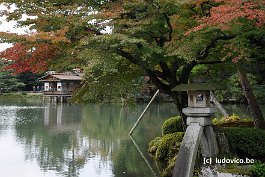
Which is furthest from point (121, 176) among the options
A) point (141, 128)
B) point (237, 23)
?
→ point (141, 128)

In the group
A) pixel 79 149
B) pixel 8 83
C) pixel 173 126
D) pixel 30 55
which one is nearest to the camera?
pixel 30 55

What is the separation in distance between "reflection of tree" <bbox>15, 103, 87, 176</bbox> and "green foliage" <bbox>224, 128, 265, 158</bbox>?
3.88 meters

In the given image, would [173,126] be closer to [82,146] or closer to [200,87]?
[82,146]

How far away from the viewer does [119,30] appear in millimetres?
6695

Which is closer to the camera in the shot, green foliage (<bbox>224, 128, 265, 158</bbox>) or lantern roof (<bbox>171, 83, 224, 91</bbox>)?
lantern roof (<bbox>171, 83, 224, 91</bbox>)

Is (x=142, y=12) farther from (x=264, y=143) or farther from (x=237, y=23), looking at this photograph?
(x=264, y=143)

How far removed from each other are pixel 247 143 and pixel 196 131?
2.11 metres

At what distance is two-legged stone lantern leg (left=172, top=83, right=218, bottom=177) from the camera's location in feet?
20.4

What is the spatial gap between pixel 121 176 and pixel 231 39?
4175mm

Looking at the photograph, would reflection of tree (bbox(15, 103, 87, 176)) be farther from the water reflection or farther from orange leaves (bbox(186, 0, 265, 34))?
orange leaves (bbox(186, 0, 265, 34))

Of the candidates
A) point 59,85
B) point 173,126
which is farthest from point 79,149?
point 59,85

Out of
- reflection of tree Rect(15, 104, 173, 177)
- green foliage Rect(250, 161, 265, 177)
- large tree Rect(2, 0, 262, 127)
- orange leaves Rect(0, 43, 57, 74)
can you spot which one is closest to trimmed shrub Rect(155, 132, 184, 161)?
reflection of tree Rect(15, 104, 173, 177)

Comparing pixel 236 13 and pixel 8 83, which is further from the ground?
pixel 236 13

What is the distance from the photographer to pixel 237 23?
5688mm
